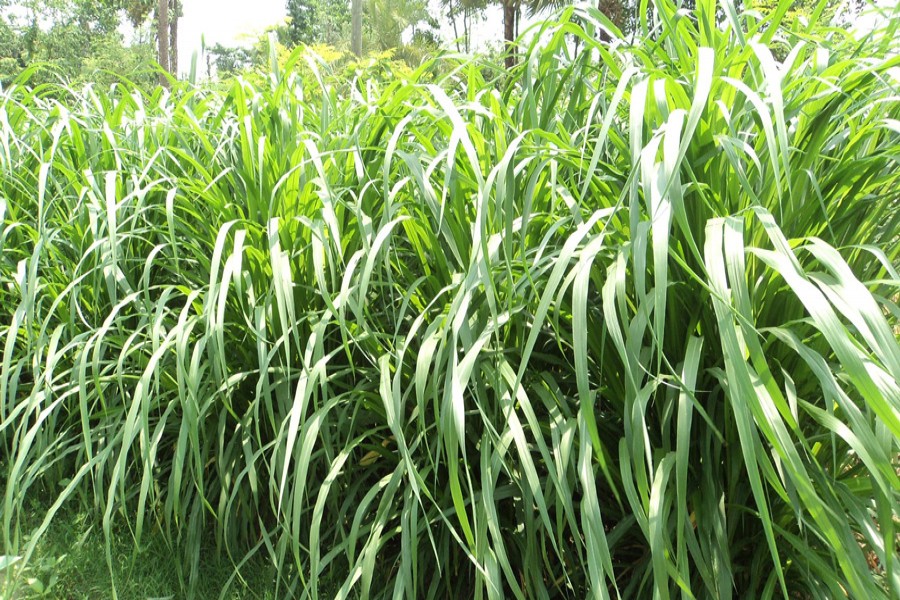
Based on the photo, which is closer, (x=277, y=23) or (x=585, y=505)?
(x=585, y=505)

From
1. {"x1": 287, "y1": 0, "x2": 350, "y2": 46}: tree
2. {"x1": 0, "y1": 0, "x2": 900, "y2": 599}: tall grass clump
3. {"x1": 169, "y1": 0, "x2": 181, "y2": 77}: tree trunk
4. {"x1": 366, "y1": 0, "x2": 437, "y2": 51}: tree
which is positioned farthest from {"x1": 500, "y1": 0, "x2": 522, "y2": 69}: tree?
{"x1": 287, "y1": 0, "x2": 350, "y2": 46}: tree

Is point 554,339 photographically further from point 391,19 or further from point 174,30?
point 174,30

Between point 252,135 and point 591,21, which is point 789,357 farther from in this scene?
point 252,135

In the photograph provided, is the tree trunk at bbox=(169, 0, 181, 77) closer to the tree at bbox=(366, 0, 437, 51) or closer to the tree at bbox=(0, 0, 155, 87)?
the tree at bbox=(0, 0, 155, 87)

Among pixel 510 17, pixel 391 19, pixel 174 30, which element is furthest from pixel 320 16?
pixel 510 17

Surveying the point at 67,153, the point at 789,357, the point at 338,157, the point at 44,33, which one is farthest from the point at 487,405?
the point at 44,33

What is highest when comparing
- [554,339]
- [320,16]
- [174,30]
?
[320,16]

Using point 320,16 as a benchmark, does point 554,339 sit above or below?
below

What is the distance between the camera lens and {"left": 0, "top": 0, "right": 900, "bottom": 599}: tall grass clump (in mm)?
990

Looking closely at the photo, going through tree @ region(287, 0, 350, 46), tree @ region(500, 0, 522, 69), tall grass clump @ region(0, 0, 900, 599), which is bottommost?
tall grass clump @ region(0, 0, 900, 599)

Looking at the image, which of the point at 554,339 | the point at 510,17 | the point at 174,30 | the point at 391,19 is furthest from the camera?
the point at 174,30

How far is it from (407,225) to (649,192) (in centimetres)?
58

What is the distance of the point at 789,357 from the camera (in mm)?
1194

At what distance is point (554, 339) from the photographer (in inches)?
55.2
